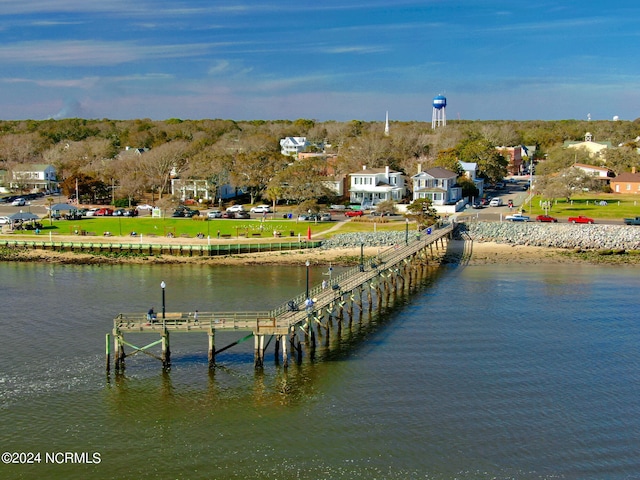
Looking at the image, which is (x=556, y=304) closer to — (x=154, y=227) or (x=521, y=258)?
(x=521, y=258)

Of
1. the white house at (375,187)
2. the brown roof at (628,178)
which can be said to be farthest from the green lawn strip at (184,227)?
the brown roof at (628,178)

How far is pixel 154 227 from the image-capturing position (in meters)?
80.2

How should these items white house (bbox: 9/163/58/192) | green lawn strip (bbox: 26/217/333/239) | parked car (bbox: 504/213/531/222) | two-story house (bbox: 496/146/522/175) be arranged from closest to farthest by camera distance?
1. green lawn strip (bbox: 26/217/333/239)
2. parked car (bbox: 504/213/531/222)
3. white house (bbox: 9/163/58/192)
4. two-story house (bbox: 496/146/522/175)

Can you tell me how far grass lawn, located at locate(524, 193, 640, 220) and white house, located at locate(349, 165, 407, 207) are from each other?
17.0m

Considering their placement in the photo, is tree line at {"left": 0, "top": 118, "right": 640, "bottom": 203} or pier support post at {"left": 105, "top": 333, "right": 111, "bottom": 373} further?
tree line at {"left": 0, "top": 118, "right": 640, "bottom": 203}

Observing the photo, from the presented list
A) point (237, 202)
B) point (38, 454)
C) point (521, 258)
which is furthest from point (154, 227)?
point (38, 454)

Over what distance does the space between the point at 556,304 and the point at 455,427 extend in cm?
2336

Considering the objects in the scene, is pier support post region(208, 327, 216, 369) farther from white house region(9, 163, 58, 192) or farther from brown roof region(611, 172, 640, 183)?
white house region(9, 163, 58, 192)

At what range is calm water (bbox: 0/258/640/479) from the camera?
89.4 ft

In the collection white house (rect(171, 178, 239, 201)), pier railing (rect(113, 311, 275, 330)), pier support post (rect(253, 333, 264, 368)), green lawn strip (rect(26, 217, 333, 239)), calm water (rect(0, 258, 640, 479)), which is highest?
white house (rect(171, 178, 239, 201))

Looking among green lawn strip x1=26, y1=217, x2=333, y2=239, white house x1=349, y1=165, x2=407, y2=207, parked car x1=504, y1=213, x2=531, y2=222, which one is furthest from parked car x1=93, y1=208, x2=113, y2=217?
parked car x1=504, y1=213, x2=531, y2=222

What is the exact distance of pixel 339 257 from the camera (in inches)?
2662

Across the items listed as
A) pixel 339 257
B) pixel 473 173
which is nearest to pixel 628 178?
pixel 473 173

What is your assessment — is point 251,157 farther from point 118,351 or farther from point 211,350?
point 211,350
